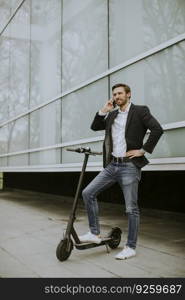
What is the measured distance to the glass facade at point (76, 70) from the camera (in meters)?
6.53

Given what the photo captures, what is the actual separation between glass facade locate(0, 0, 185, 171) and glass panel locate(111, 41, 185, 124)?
0.05 ft

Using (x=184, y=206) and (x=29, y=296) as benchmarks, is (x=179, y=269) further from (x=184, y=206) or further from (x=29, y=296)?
(x=184, y=206)

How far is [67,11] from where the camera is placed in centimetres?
1062

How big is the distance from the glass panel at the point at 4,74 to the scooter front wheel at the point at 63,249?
12.0 m

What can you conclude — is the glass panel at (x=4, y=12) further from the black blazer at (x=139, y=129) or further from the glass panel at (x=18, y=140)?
the black blazer at (x=139, y=129)

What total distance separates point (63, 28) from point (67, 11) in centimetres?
47

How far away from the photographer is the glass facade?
6531 millimetres

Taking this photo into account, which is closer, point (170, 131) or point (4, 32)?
point (170, 131)

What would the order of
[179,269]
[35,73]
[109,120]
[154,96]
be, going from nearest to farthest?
[179,269] → [109,120] → [154,96] → [35,73]

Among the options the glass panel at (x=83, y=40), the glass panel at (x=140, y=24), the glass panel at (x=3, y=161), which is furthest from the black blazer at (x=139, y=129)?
the glass panel at (x=3, y=161)

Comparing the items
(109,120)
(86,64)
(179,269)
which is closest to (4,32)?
(86,64)

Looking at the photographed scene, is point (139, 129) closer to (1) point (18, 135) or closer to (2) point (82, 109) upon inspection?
(2) point (82, 109)

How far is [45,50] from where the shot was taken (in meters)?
12.1

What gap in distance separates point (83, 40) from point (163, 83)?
3.75 meters
